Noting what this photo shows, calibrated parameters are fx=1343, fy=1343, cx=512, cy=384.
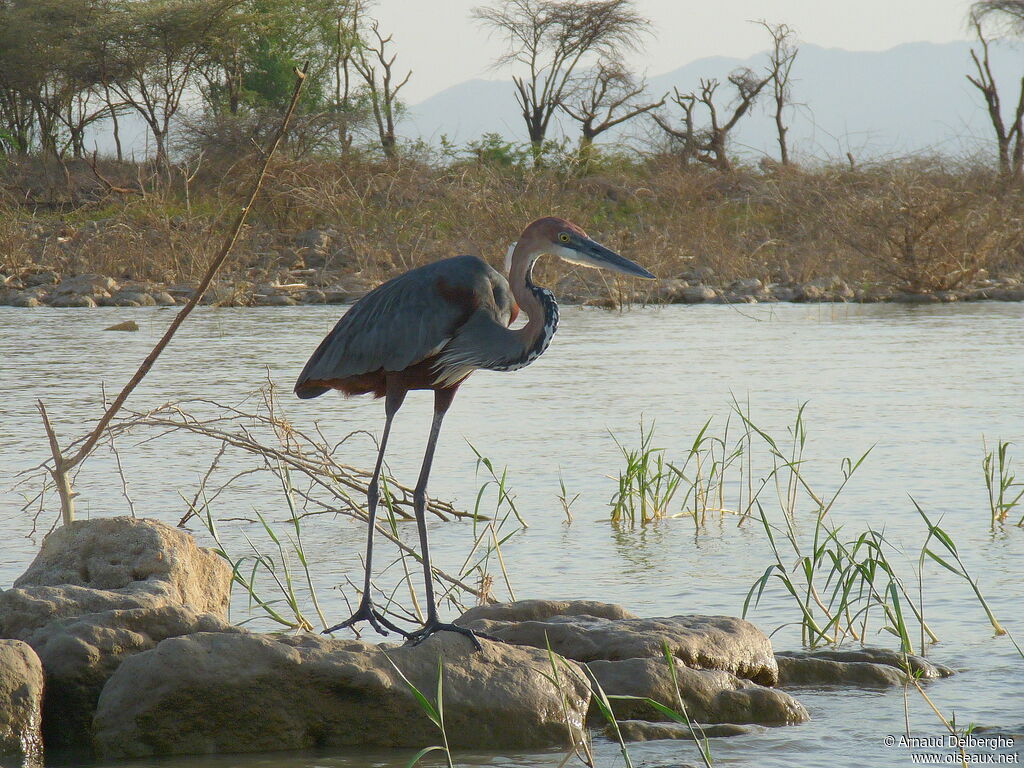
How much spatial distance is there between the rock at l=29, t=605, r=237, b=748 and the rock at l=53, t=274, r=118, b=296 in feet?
53.8

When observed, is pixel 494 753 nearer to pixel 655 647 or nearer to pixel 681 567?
pixel 655 647

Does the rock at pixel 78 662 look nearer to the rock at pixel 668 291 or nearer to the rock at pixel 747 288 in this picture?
the rock at pixel 668 291

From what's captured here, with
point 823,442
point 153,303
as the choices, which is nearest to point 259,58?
point 153,303

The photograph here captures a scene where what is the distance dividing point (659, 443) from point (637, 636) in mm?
4144

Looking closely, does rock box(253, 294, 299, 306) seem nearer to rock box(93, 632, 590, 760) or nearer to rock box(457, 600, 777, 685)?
rock box(457, 600, 777, 685)

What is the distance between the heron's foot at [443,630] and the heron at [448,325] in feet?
0.61

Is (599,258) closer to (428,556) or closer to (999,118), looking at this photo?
(428,556)

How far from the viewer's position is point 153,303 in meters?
19.0

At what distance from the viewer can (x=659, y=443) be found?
7914mm

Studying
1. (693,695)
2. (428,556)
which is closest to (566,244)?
(428,556)

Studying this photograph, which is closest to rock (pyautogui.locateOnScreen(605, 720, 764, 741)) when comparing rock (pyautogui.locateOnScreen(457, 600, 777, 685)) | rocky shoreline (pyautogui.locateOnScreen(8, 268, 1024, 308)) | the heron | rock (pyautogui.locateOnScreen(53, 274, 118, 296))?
rock (pyautogui.locateOnScreen(457, 600, 777, 685))

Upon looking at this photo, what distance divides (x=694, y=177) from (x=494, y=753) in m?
25.8

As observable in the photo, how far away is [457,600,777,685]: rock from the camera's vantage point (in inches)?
149

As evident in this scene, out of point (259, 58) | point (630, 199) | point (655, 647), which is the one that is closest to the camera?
point (655, 647)
